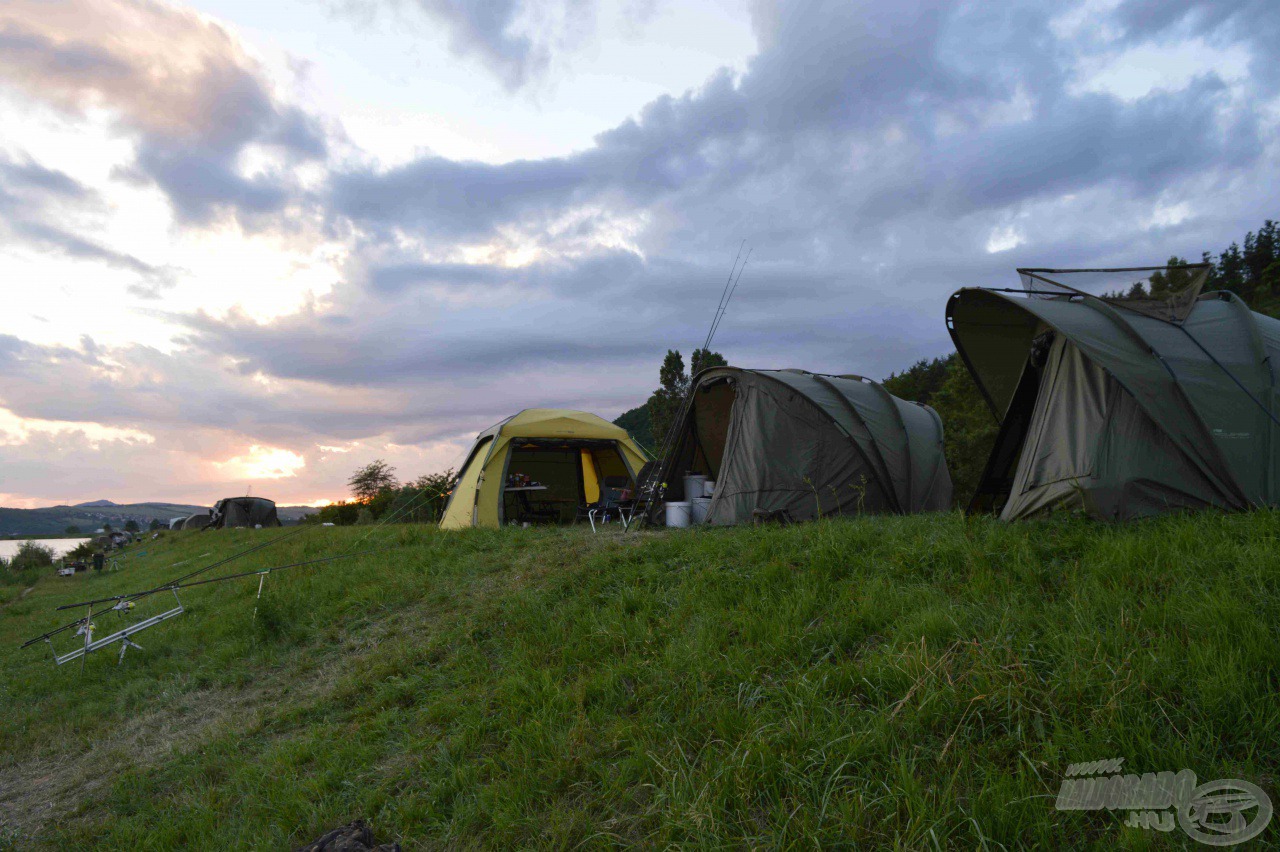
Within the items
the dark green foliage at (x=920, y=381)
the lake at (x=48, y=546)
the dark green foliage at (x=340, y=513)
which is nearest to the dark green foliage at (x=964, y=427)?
the dark green foliage at (x=920, y=381)

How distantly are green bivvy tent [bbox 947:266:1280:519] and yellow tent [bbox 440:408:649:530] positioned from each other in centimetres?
843

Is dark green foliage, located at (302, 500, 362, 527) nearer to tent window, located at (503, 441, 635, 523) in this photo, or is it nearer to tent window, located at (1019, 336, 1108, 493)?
tent window, located at (503, 441, 635, 523)

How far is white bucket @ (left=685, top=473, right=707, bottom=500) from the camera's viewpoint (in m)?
11.5

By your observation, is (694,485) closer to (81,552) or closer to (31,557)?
(31,557)

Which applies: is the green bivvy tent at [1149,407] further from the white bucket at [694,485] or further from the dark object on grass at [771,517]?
the white bucket at [694,485]

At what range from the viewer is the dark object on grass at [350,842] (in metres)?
3.45

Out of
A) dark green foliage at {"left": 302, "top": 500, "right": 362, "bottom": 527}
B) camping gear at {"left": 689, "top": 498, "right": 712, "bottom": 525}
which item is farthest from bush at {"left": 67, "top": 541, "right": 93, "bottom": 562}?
camping gear at {"left": 689, "top": 498, "right": 712, "bottom": 525}

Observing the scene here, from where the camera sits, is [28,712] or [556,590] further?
[28,712]

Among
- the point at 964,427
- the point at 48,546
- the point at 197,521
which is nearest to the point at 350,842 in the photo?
the point at 964,427

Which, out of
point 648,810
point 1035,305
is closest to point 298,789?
point 648,810

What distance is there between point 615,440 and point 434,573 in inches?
245

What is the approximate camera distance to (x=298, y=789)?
4566mm

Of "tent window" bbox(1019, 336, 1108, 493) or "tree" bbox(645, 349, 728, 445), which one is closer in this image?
"tent window" bbox(1019, 336, 1108, 493)

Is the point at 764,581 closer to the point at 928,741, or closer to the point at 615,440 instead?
the point at 928,741
